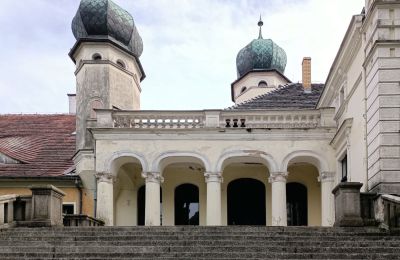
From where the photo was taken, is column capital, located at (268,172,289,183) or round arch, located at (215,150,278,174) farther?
round arch, located at (215,150,278,174)

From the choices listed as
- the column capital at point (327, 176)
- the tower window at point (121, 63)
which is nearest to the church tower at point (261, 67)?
the tower window at point (121, 63)

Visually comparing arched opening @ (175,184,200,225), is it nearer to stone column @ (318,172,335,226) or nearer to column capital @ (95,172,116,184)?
column capital @ (95,172,116,184)

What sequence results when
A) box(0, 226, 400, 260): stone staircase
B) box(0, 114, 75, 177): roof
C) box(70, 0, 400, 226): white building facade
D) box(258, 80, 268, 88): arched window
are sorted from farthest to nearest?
box(258, 80, 268, 88): arched window < box(0, 114, 75, 177): roof < box(70, 0, 400, 226): white building facade < box(0, 226, 400, 260): stone staircase

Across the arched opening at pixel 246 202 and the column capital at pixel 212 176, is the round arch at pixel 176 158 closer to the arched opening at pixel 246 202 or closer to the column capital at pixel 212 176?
the column capital at pixel 212 176

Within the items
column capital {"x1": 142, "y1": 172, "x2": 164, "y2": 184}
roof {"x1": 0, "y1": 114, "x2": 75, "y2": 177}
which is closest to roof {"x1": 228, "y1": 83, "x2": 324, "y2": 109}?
column capital {"x1": 142, "y1": 172, "x2": 164, "y2": 184}

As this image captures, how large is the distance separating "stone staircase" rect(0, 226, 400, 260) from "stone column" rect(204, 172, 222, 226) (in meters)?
8.93

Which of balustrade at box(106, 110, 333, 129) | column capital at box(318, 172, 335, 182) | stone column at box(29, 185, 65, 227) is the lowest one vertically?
stone column at box(29, 185, 65, 227)

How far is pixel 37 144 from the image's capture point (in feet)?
104

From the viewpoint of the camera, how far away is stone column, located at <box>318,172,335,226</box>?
80.2 ft

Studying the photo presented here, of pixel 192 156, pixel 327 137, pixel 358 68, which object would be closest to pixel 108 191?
pixel 192 156

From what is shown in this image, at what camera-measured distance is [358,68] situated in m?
21.3

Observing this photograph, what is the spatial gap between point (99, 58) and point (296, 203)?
912 centimetres

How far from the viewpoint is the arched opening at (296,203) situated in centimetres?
2814

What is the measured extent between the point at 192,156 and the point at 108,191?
9.81 feet
